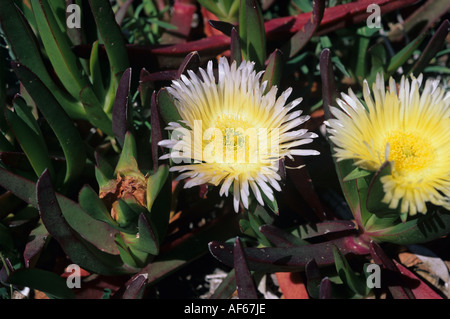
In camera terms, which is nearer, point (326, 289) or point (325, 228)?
point (326, 289)

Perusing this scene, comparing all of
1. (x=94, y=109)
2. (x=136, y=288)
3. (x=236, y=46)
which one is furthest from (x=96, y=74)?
(x=136, y=288)

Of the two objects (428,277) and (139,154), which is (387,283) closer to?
(428,277)

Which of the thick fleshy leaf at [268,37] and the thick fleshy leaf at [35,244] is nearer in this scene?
the thick fleshy leaf at [35,244]

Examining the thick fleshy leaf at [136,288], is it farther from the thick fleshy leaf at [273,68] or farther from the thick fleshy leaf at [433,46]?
the thick fleshy leaf at [433,46]

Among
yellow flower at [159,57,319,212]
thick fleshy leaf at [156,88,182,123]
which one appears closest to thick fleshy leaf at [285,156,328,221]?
yellow flower at [159,57,319,212]

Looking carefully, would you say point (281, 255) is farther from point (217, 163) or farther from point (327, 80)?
point (327, 80)

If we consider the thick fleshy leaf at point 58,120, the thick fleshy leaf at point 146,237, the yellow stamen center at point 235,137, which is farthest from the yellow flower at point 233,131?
the thick fleshy leaf at point 58,120
